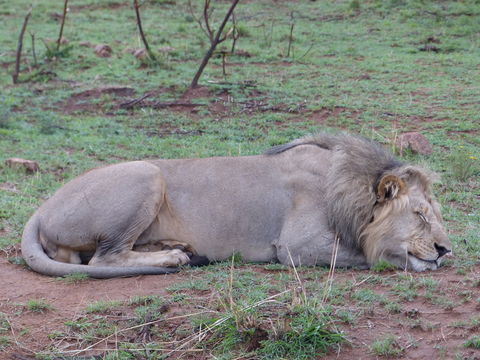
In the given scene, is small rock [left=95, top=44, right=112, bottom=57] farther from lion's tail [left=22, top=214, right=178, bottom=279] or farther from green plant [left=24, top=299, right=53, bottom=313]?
green plant [left=24, top=299, right=53, bottom=313]

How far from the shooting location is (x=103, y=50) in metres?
12.6

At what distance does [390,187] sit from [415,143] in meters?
2.61

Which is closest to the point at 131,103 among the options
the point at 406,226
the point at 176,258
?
the point at 176,258

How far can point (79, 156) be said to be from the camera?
7766 mm

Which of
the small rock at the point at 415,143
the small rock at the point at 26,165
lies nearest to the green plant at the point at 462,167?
the small rock at the point at 415,143

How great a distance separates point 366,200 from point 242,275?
931mm

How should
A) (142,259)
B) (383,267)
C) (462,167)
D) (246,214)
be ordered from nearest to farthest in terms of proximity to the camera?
(383,267), (142,259), (246,214), (462,167)

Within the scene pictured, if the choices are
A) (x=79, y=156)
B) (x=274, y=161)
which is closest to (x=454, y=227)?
(x=274, y=161)

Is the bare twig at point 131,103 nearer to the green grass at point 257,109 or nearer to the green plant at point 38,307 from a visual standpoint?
the green grass at point 257,109

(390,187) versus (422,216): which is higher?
(390,187)

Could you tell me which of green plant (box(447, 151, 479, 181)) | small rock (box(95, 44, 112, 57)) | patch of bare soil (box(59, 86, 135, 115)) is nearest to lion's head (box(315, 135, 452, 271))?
green plant (box(447, 151, 479, 181))

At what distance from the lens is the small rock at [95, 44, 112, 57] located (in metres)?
12.5

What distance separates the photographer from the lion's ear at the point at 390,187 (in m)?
4.87

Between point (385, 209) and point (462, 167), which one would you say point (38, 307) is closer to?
point (385, 209)
